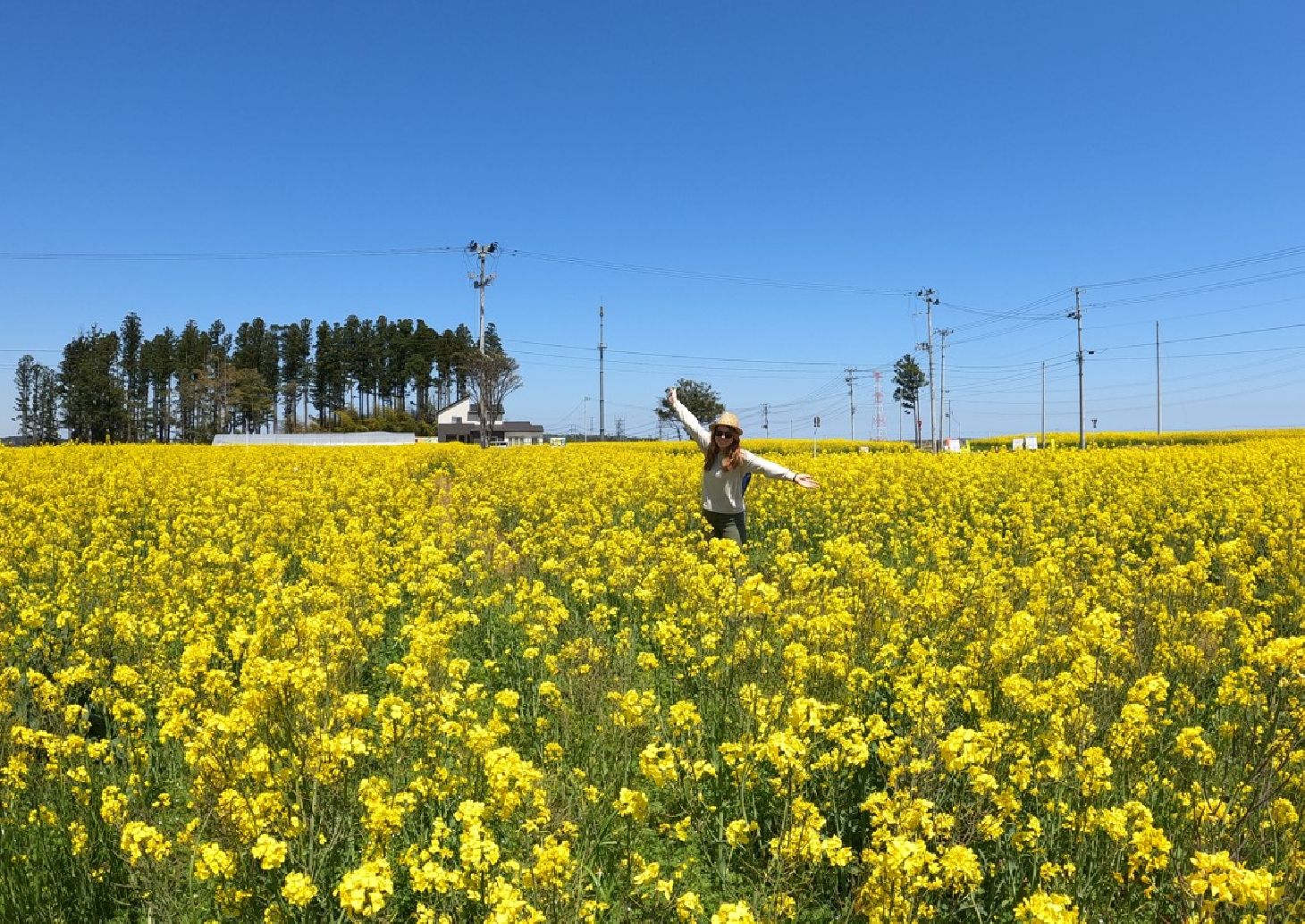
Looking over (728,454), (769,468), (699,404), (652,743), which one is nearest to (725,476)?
(728,454)

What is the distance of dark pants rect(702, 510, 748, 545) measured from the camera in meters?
7.78

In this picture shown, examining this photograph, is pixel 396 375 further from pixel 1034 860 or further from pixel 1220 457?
pixel 1034 860

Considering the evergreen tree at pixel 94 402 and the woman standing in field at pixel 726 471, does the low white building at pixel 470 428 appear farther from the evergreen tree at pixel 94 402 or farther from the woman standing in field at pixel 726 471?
the woman standing in field at pixel 726 471

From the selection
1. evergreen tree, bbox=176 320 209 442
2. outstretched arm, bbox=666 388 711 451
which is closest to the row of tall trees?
evergreen tree, bbox=176 320 209 442

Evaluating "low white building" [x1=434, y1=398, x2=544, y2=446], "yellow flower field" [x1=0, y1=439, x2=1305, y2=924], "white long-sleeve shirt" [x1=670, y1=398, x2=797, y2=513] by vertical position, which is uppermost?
"low white building" [x1=434, y1=398, x2=544, y2=446]

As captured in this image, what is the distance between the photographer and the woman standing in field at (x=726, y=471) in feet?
24.0

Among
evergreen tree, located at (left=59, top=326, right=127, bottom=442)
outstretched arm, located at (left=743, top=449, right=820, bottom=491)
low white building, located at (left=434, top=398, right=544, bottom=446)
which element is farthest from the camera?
low white building, located at (left=434, top=398, right=544, bottom=446)

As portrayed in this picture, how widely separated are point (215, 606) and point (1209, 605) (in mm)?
7643

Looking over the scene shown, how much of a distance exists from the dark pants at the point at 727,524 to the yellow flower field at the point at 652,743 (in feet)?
1.84

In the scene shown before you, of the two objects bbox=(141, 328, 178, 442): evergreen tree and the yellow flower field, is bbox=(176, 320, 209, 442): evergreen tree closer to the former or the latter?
bbox=(141, 328, 178, 442): evergreen tree

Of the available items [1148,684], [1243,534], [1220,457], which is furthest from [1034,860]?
[1220,457]

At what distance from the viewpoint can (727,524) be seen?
784 centimetres

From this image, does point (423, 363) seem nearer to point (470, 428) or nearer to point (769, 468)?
point (470, 428)

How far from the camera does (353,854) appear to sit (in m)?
3.25
